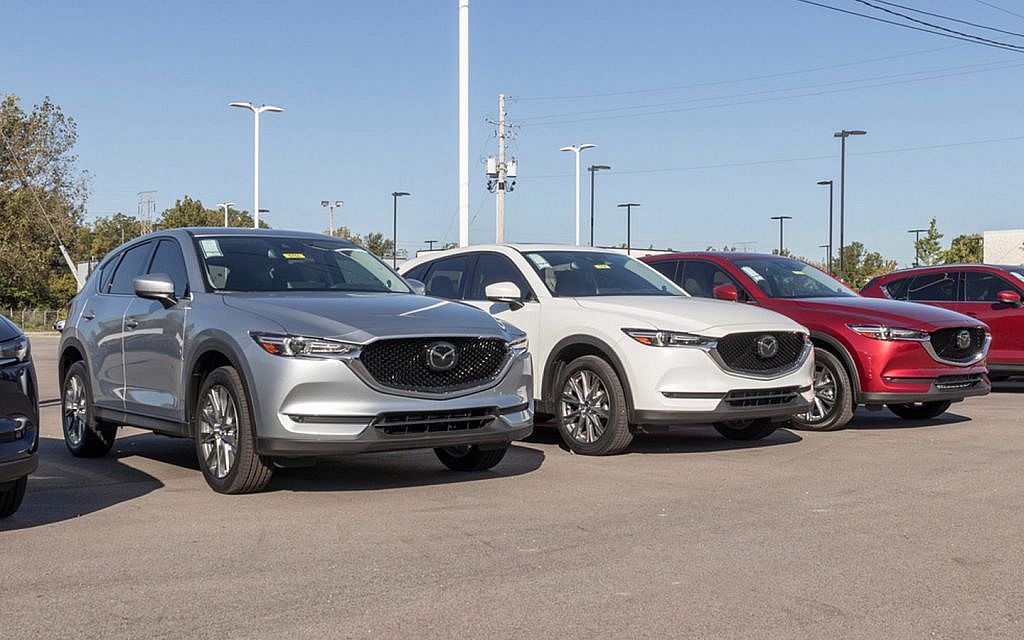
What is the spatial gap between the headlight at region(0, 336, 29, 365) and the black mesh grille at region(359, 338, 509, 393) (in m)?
1.83

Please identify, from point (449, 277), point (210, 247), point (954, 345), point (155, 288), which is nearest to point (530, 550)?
point (155, 288)

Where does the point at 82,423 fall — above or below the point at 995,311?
below

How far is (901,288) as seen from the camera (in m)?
16.5

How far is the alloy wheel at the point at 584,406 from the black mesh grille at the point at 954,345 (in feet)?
12.0

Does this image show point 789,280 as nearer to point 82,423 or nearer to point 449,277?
point 449,277

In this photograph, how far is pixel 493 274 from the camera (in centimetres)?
1101

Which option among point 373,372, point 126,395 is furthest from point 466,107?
point 373,372

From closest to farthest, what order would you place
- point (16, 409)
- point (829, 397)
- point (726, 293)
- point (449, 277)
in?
point (16, 409)
point (726, 293)
point (449, 277)
point (829, 397)

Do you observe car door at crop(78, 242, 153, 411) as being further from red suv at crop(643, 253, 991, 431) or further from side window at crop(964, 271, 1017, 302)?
side window at crop(964, 271, 1017, 302)

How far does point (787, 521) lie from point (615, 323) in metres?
3.13

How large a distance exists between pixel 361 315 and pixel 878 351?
574 centimetres

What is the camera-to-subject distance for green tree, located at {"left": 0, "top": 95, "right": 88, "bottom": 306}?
57.7m

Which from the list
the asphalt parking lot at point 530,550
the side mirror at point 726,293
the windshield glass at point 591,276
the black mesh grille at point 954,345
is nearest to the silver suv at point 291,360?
the asphalt parking lot at point 530,550

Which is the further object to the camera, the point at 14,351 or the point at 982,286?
the point at 982,286
